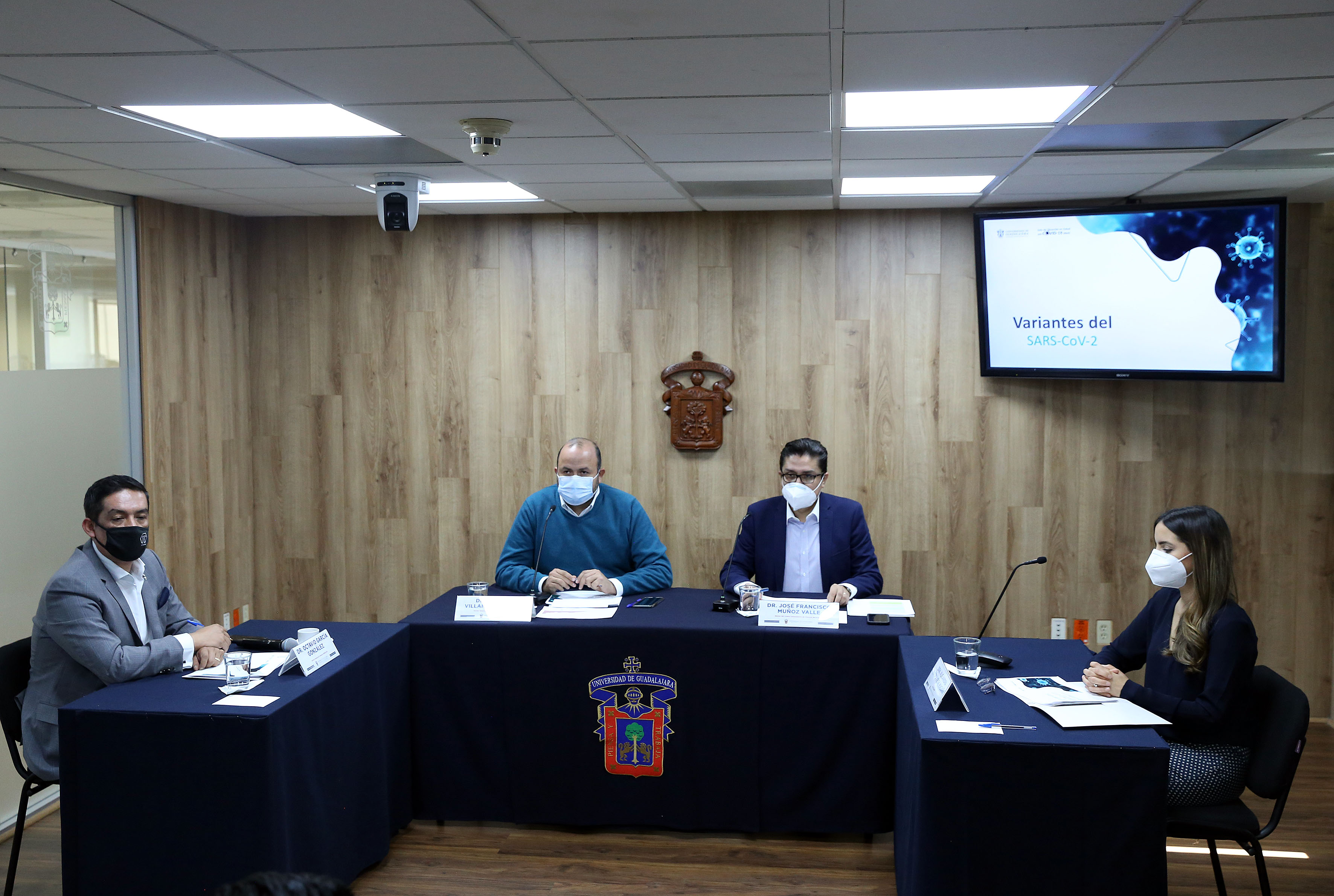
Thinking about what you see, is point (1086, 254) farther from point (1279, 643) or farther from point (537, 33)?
point (537, 33)

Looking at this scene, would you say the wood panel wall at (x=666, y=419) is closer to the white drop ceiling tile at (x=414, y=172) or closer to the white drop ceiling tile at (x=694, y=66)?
the white drop ceiling tile at (x=414, y=172)

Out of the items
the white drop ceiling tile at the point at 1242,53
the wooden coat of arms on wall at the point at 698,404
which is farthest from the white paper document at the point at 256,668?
the white drop ceiling tile at the point at 1242,53

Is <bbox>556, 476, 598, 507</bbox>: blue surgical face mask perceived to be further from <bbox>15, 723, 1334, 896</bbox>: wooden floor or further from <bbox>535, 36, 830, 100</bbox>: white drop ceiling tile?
<bbox>535, 36, 830, 100</bbox>: white drop ceiling tile

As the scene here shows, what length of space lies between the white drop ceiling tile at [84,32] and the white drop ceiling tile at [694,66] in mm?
839

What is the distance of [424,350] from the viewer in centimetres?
566

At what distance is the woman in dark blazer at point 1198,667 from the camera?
2969 millimetres

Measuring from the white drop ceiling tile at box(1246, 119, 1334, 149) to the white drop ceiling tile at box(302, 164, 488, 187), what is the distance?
2807mm

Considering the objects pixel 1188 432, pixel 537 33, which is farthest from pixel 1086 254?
pixel 537 33

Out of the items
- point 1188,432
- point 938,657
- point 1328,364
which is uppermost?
point 1328,364

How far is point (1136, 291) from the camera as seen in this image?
4785mm

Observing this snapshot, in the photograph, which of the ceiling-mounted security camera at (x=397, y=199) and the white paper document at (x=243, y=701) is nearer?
the white paper document at (x=243, y=701)

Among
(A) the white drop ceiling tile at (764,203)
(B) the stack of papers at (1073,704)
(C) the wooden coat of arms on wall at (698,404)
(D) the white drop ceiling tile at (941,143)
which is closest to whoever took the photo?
(B) the stack of papers at (1073,704)

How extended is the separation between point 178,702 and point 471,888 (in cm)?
120

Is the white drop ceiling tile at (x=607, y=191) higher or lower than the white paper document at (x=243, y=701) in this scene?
higher
